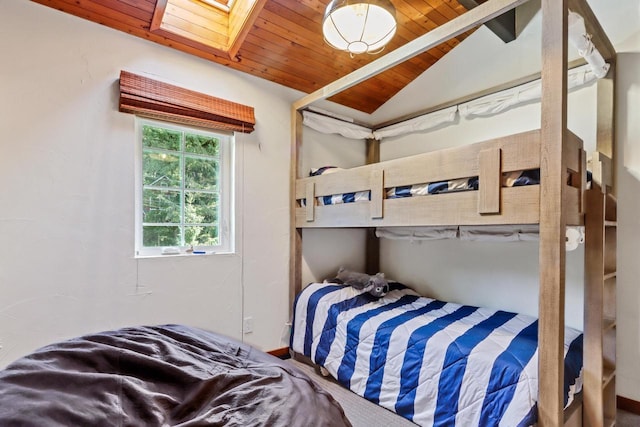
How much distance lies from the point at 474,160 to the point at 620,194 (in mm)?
1248

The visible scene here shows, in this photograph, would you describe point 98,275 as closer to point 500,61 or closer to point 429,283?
point 429,283

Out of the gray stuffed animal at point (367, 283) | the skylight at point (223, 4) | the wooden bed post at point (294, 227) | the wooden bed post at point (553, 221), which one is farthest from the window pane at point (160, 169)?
the wooden bed post at point (553, 221)

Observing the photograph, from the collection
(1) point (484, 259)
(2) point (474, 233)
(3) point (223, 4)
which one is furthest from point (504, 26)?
(3) point (223, 4)

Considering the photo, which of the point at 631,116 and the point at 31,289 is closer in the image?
the point at 31,289

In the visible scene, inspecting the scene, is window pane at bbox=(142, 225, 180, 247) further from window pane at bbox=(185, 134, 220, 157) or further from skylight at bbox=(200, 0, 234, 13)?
skylight at bbox=(200, 0, 234, 13)

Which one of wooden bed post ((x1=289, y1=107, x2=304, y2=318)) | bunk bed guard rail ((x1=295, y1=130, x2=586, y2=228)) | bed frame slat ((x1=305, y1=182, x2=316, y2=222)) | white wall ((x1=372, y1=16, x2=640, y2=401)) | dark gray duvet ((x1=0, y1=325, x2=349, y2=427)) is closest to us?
dark gray duvet ((x1=0, y1=325, x2=349, y2=427))

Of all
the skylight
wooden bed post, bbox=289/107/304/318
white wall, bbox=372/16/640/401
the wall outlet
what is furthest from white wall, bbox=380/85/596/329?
the skylight

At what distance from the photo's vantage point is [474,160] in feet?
5.40

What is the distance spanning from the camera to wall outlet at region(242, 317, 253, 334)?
8.21ft

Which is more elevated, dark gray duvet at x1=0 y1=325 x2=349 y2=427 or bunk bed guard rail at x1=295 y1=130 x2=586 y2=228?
bunk bed guard rail at x1=295 y1=130 x2=586 y2=228

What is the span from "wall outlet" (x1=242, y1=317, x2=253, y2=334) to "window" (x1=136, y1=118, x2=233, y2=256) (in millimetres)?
561

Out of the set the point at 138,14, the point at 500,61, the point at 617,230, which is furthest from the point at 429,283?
the point at 138,14

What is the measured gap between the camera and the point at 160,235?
7.32ft

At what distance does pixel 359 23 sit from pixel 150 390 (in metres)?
1.86
